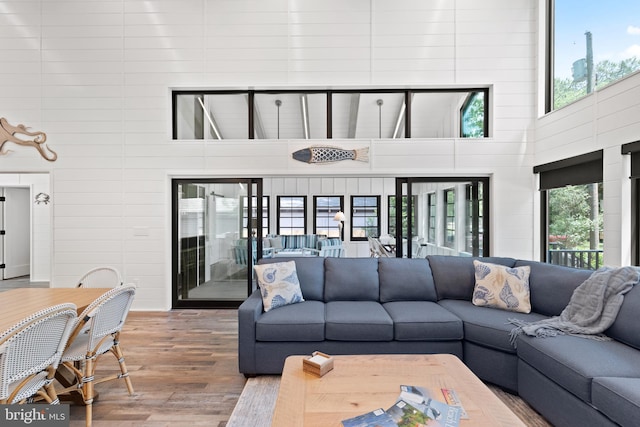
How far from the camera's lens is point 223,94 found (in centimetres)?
473

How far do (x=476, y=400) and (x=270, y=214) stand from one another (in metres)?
8.36

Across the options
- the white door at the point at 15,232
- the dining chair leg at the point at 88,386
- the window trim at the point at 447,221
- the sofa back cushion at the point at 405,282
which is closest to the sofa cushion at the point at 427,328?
the sofa back cushion at the point at 405,282

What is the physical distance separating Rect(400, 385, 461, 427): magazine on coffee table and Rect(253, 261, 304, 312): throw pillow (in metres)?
1.56

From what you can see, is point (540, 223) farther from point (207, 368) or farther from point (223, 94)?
point (223, 94)

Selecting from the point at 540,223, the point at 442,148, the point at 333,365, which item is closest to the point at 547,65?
the point at 442,148

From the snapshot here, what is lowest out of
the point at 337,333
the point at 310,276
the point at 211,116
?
the point at 337,333

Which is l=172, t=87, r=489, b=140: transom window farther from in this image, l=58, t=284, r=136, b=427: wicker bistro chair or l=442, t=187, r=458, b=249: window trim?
l=58, t=284, r=136, b=427: wicker bistro chair

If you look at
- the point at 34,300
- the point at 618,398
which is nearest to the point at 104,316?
the point at 34,300

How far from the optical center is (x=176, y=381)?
2.63m

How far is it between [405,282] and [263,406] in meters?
1.81

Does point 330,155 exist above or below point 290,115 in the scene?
below

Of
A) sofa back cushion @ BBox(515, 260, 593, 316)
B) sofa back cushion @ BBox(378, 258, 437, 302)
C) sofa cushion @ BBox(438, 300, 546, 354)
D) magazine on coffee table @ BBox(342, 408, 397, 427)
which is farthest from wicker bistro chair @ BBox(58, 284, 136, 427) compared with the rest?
sofa back cushion @ BBox(515, 260, 593, 316)

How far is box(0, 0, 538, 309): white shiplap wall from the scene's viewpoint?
444 centimetres

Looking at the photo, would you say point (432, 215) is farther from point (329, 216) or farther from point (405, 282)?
point (329, 216)
